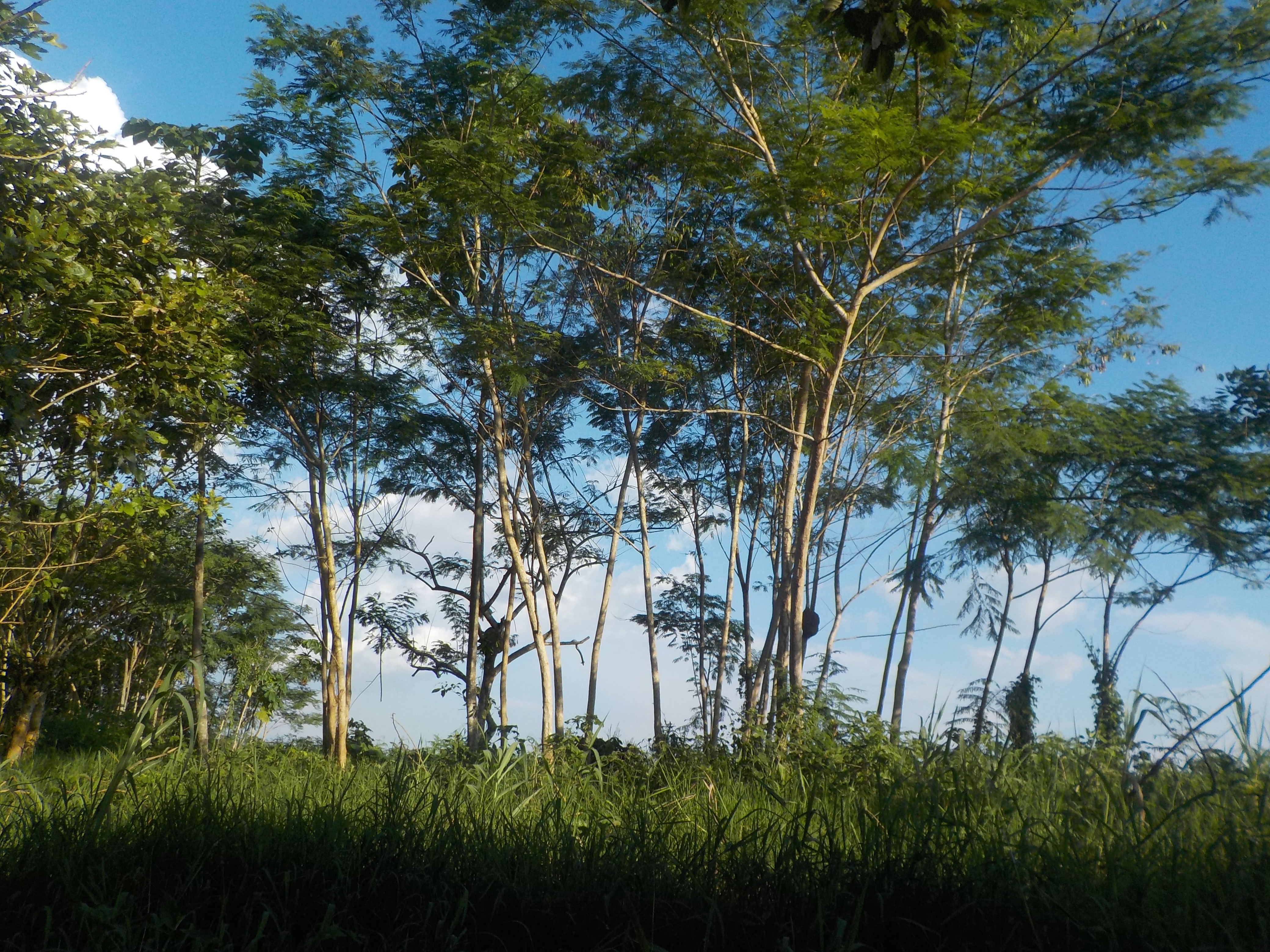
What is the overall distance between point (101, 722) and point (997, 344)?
43.9 feet

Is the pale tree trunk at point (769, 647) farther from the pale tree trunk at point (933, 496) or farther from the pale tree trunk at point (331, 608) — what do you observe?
the pale tree trunk at point (331, 608)

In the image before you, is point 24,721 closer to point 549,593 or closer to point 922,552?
point 549,593

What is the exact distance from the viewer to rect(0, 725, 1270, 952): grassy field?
2307 mm

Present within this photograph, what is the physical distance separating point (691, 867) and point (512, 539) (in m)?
8.83

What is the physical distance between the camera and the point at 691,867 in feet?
8.74

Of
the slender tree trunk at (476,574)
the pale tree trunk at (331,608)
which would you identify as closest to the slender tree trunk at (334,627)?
the pale tree trunk at (331,608)

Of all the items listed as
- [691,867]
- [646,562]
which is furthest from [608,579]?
[691,867]

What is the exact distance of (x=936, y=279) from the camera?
402 inches

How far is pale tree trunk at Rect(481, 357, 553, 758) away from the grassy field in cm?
723

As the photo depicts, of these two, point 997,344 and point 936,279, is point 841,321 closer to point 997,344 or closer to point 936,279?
point 936,279

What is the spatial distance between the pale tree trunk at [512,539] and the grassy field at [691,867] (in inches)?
285

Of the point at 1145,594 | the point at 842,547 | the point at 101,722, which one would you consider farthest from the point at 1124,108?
the point at 101,722

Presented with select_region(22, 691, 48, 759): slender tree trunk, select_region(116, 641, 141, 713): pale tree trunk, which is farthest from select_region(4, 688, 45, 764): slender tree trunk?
select_region(116, 641, 141, 713): pale tree trunk

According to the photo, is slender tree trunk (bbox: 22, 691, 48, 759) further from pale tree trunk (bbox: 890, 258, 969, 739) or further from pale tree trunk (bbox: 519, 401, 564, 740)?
pale tree trunk (bbox: 890, 258, 969, 739)
